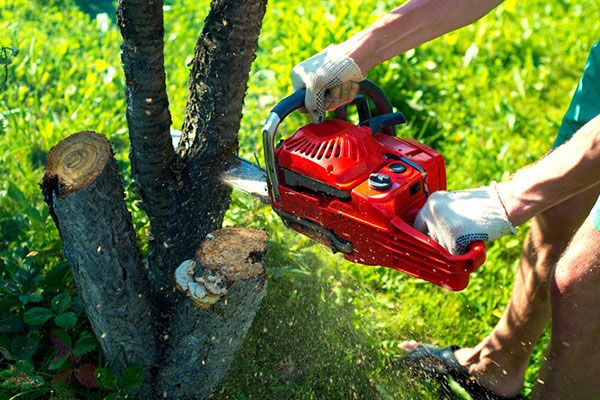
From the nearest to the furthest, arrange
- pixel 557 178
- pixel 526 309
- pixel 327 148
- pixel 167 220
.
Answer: pixel 557 178
pixel 327 148
pixel 167 220
pixel 526 309

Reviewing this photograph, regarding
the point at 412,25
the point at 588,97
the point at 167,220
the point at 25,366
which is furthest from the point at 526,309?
the point at 25,366

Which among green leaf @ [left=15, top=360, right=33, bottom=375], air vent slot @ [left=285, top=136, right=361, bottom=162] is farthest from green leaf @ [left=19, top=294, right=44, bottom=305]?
air vent slot @ [left=285, top=136, right=361, bottom=162]

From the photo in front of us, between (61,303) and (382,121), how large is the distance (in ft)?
3.95

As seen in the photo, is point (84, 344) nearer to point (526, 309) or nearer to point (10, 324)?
point (10, 324)

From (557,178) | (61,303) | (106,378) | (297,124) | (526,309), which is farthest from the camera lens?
(297,124)

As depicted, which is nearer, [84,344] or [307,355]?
[84,344]

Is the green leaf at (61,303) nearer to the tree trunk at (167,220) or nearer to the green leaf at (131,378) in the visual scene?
the tree trunk at (167,220)

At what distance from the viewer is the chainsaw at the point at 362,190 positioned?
2.11m

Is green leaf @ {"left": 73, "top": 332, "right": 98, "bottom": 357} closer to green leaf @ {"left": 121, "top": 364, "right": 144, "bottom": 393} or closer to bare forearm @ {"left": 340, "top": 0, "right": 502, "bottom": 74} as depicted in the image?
green leaf @ {"left": 121, "top": 364, "right": 144, "bottom": 393}

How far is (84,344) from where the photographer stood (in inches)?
101

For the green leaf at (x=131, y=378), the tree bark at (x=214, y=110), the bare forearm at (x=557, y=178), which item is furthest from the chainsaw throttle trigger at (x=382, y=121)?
the green leaf at (x=131, y=378)

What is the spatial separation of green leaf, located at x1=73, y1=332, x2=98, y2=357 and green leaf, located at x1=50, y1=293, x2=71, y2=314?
0.11 metres

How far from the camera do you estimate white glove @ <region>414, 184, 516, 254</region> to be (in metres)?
1.98

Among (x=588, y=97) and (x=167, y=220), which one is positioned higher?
(x=588, y=97)
